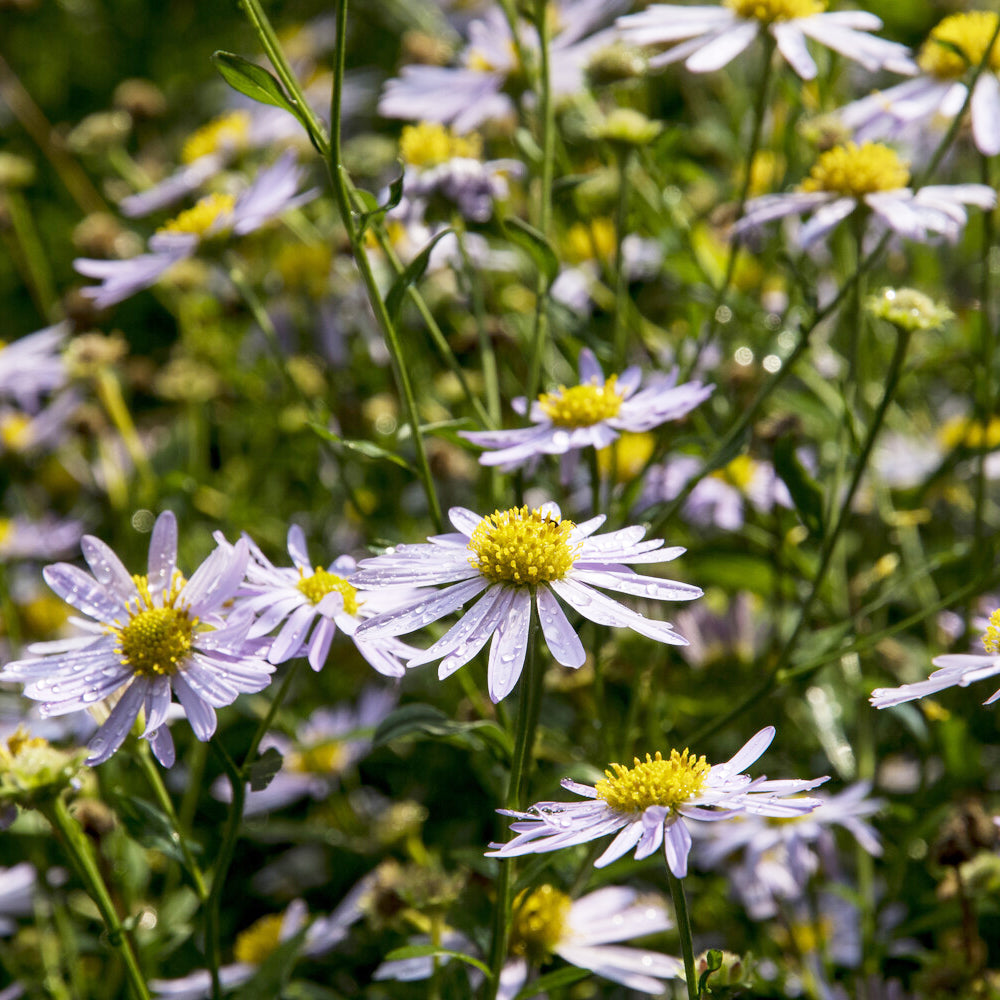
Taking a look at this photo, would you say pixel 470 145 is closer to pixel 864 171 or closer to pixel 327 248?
pixel 864 171

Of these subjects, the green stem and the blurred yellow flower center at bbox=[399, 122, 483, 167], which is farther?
the blurred yellow flower center at bbox=[399, 122, 483, 167]

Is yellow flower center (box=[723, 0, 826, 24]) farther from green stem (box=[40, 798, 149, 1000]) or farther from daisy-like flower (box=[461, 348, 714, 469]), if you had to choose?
green stem (box=[40, 798, 149, 1000])

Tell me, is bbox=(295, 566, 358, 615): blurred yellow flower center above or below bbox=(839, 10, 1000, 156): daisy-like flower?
below

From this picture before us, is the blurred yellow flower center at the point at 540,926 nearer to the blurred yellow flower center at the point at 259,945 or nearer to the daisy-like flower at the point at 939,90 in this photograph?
the blurred yellow flower center at the point at 259,945

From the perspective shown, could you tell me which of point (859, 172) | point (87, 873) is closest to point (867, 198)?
point (859, 172)

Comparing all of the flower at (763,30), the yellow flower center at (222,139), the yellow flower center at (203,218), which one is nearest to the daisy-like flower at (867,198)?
the flower at (763,30)

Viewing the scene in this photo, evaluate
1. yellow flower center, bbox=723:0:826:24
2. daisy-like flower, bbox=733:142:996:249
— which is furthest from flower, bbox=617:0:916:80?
daisy-like flower, bbox=733:142:996:249
